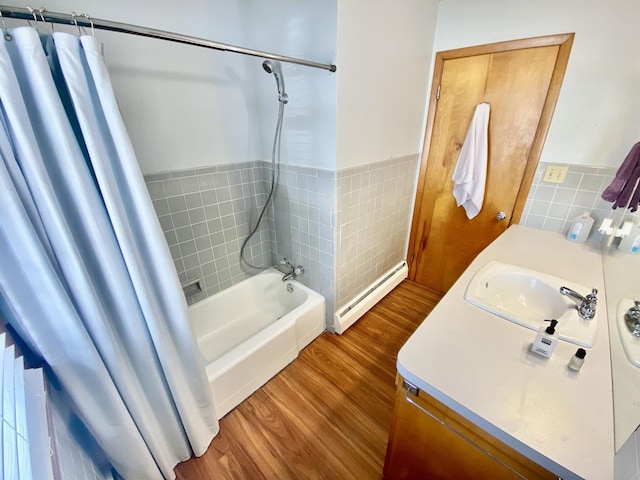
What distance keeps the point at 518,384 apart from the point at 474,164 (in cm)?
156

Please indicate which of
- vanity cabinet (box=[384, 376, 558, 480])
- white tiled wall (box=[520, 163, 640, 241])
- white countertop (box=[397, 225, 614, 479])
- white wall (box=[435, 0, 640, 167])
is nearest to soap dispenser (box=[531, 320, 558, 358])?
white countertop (box=[397, 225, 614, 479])

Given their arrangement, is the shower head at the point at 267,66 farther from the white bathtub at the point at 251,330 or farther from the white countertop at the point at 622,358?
the white countertop at the point at 622,358

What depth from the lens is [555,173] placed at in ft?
5.29

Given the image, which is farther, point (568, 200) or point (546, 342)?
point (568, 200)

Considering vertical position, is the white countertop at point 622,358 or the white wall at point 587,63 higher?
the white wall at point 587,63

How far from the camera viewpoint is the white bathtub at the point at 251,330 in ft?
4.70

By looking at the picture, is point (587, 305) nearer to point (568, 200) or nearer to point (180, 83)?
point (568, 200)

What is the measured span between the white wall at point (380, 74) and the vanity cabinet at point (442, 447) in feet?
3.93

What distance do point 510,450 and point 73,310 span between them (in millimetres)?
1265

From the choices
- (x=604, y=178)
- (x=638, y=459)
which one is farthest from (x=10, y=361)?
(x=604, y=178)

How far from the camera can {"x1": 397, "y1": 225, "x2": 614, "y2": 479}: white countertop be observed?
1.96 ft

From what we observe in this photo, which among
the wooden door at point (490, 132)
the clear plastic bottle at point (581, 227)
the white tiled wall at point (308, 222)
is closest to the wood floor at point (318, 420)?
the white tiled wall at point (308, 222)

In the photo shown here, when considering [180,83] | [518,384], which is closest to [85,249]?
[180,83]

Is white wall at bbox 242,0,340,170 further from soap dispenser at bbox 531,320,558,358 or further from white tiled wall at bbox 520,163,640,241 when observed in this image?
white tiled wall at bbox 520,163,640,241
